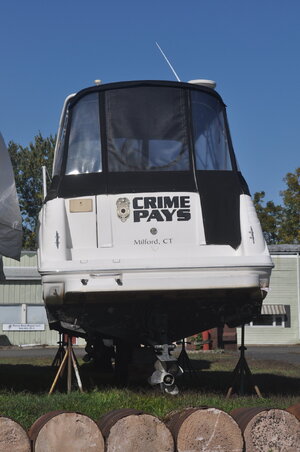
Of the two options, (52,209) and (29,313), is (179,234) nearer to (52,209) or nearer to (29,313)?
(52,209)

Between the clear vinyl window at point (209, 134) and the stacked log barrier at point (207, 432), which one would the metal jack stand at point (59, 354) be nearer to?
the clear vinyl window at point (209, 134)

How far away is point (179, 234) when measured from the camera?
884cm

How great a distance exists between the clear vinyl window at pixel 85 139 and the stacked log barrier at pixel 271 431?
14.3ft

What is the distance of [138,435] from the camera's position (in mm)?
5488

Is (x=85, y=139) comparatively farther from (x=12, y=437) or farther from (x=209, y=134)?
(x=12, y=437)

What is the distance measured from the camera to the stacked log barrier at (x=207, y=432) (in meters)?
5.57

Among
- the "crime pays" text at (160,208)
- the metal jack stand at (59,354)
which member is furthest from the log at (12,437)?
the metal jack stand at (59,354)

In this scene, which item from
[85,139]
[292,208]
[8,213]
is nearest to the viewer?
[8,213]

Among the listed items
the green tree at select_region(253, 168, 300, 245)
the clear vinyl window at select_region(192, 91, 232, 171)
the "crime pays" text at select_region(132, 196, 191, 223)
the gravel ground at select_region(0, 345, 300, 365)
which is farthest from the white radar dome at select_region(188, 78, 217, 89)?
the green tree at select_region(253, 168, 300, 245)

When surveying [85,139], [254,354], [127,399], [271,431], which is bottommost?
[254,354]

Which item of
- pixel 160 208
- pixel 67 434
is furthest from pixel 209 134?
pixel 67 434

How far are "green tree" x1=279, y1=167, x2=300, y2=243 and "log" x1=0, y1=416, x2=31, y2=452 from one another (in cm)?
4442

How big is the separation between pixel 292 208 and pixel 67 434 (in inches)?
1798

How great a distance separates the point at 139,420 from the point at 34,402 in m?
2.94
